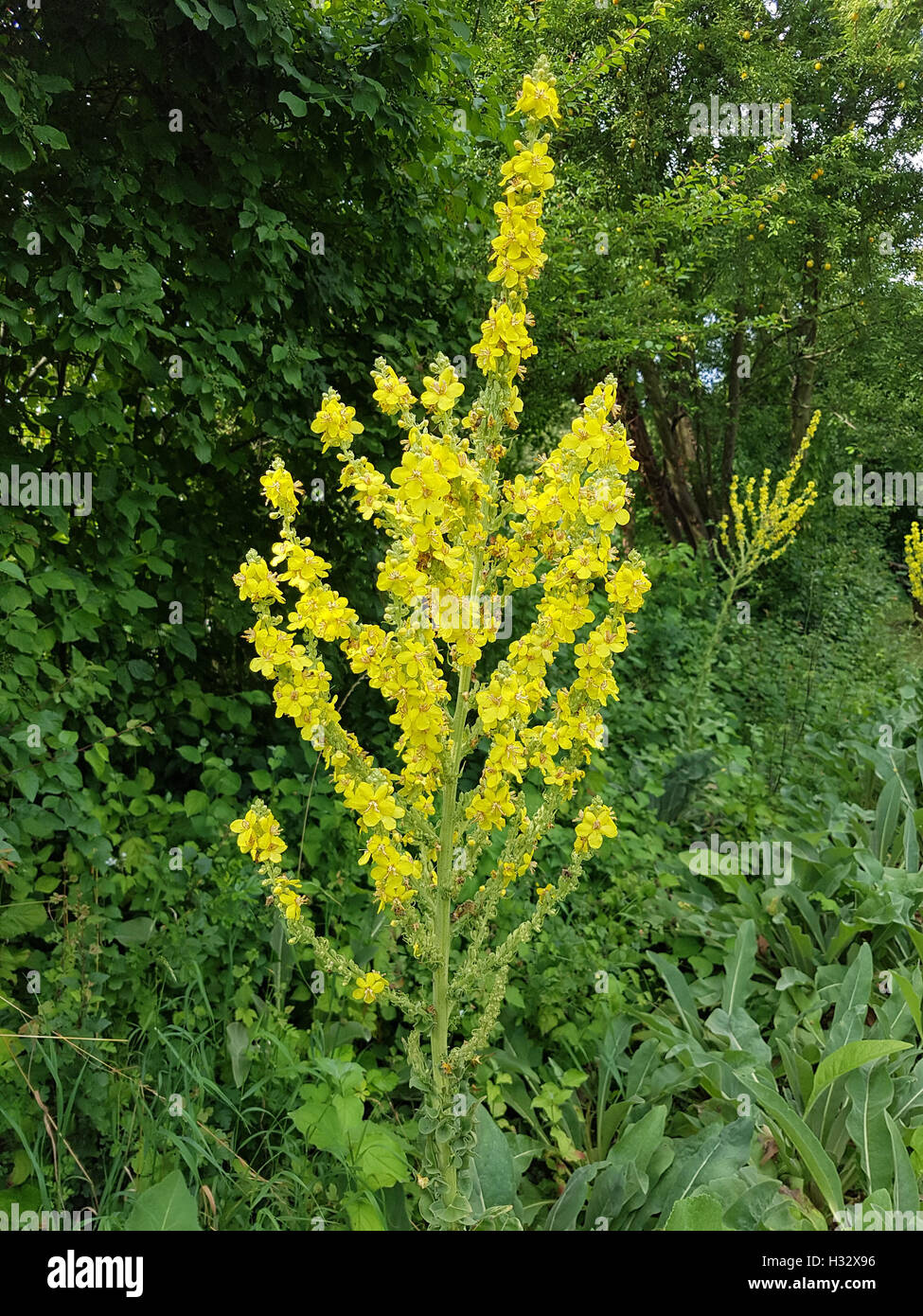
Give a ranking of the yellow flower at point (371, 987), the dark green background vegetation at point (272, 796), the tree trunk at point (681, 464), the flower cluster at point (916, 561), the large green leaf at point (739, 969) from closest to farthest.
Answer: the yellow flower at point (371, 987) → the dark green background vegetation at point (272, 796) → the large green leaf at point (739, 969) → the flower cluster at point (916, 561) → the tree trunk at point (681, 464)

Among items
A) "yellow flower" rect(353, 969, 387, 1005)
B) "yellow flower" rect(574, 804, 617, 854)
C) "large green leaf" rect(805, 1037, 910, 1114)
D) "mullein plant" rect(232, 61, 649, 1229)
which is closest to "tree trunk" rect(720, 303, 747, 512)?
"large green leaf" rect(805, 1037, 910, 1114)

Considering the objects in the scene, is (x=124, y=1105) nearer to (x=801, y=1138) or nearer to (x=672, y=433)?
(x=801, y=1138)

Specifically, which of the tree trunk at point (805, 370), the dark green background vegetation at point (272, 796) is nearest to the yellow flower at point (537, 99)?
the dark green background vegetation at point (272, 796)

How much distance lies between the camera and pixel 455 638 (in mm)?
1575

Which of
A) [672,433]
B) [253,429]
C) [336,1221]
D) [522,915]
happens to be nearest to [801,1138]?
[522,915]

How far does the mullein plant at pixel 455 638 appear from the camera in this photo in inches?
60.4

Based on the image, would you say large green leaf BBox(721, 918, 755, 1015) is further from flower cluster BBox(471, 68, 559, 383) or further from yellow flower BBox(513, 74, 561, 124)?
yellow flower BBox(513, 74, 561, 124)

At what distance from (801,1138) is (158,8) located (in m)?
3.72

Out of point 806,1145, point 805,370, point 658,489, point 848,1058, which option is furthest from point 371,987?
point 805,370

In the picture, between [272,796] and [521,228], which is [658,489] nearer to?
[272,796]

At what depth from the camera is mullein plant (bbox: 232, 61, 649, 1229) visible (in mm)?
1533

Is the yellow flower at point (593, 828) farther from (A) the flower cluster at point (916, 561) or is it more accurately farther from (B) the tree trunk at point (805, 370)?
(B) the tree trunk at point (805, 370)

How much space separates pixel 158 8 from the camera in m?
2.37

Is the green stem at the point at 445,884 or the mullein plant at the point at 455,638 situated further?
the green stem at the point at 445,884
